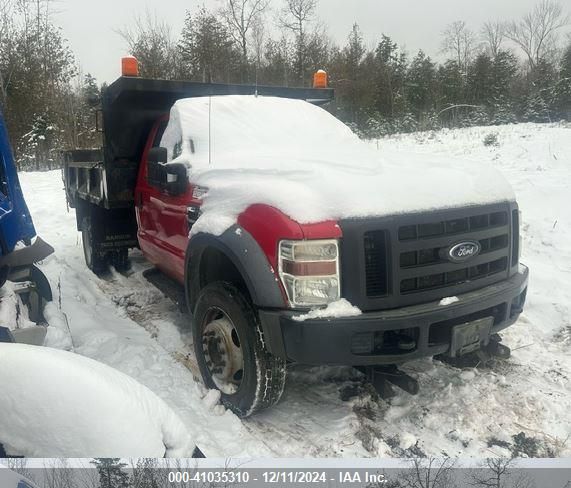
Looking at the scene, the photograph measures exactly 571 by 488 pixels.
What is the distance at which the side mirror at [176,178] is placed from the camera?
335 cm

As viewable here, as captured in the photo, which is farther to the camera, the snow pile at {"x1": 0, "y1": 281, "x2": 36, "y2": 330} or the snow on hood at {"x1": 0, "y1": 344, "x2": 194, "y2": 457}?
the snow pile at {"x1": 0, "y1": 281, "x2": 36, "y2": 330}

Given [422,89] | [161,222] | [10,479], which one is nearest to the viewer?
[10,479]

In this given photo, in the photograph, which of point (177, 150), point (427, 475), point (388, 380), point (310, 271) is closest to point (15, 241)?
point (177, 150)

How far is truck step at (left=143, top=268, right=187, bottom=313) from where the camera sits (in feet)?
12.4

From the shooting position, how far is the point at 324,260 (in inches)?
89.9

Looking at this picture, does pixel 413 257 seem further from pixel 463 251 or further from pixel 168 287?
pixel 168 287

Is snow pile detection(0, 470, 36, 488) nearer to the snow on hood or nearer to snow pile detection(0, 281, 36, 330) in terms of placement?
the snow on hood

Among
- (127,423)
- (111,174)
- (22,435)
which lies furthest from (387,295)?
(111,174)

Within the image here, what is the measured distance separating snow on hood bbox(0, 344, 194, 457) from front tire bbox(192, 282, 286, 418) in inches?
31.8

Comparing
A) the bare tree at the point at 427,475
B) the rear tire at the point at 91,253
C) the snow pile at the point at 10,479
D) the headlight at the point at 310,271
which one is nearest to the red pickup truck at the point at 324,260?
the headlight at the point at 310,271

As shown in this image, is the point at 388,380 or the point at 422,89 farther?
the point at 422,89

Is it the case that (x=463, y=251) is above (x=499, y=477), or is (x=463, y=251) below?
above

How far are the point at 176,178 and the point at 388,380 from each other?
79.4 inches

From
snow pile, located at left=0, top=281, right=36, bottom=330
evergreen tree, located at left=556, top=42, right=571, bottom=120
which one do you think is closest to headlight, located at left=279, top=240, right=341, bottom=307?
snow pile, located at left=0, top=281, right=36, bottom=330
